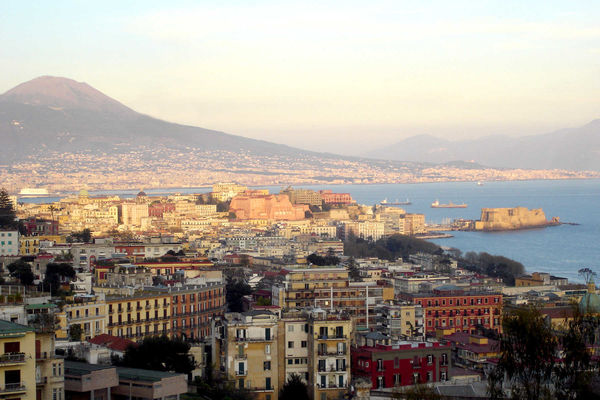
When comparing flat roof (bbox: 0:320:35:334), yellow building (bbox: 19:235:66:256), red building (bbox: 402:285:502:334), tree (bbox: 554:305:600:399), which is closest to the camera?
flat roof (bbox: 0:320:35:334)

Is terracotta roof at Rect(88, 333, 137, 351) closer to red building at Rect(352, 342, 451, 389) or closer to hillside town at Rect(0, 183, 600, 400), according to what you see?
hillside town at Rect(0, 183, 600, 400)

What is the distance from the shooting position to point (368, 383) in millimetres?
14766

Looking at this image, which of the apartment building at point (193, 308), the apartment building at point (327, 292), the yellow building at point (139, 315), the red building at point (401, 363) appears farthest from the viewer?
the apartment building at point (327, 292)

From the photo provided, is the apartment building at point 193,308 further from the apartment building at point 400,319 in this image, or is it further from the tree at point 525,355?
the tree at point 525,355

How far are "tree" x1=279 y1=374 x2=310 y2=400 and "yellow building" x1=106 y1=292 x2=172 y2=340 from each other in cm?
443

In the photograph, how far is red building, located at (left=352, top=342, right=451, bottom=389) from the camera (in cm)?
1585

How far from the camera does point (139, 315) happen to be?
64.5 ft

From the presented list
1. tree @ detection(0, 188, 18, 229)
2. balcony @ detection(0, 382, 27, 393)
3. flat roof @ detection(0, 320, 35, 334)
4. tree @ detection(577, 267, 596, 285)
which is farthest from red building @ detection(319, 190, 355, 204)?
balcony @ detection(0, 382, 27, 393)

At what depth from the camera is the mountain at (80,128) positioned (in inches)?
6565

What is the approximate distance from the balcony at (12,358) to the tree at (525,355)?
5134mm

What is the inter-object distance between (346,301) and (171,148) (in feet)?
519

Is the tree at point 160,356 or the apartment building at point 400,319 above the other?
the tree at point 160,356

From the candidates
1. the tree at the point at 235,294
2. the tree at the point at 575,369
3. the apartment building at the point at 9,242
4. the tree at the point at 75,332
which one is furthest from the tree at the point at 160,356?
the apartment building at the point at 9,242

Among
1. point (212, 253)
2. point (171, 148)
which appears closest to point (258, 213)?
point (212, 253)
